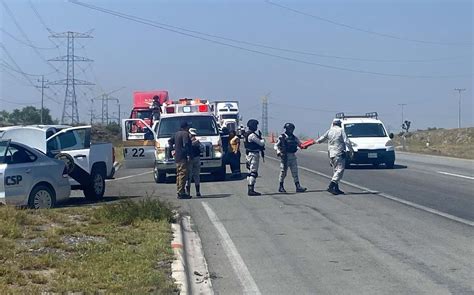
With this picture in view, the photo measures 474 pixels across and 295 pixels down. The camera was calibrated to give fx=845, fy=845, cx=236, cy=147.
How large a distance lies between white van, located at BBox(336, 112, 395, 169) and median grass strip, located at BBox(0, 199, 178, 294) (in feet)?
53.8

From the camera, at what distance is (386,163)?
3269 cm

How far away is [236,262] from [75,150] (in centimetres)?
922

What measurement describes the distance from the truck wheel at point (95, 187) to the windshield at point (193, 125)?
21.7ft

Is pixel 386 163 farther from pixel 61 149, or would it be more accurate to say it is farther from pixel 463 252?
pixel 463 252

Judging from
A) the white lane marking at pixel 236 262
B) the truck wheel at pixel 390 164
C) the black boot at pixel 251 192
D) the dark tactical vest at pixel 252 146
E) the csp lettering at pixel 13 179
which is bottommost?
the white lane marking at pixel 236 262

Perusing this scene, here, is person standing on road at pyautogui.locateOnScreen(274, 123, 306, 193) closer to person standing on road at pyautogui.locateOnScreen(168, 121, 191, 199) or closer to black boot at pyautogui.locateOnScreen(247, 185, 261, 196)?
black boot at pyautogui.locateOnScreen(247, 185, 261, 196)

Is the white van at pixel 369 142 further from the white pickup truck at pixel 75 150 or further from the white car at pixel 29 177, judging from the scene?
the white car at pixel 29 177

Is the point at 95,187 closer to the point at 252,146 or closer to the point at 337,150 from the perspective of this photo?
the point at 252,146

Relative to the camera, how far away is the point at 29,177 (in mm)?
16984

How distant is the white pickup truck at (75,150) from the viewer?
19.7 metres

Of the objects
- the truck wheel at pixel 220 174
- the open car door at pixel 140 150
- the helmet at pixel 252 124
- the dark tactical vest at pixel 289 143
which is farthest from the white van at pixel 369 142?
the helmet at pixel 252 124

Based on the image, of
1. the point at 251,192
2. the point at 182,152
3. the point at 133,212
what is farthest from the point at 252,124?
the point at 133,212

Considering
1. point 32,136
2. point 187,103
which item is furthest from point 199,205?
point 187,103

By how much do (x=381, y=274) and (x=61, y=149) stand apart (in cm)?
1131
